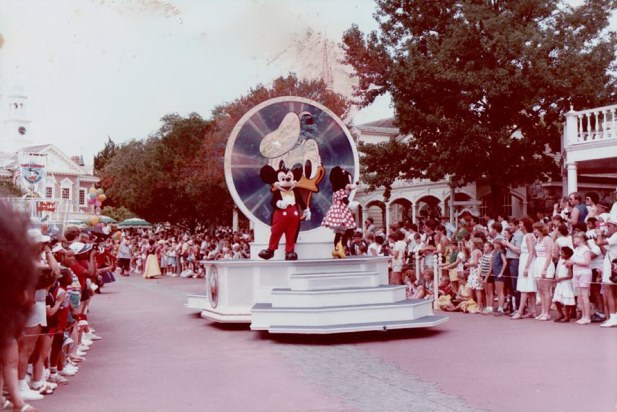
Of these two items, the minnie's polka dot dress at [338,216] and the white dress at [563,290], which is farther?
the minnie's polka dot dress at [338,216]

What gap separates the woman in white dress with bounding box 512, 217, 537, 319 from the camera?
14.0m

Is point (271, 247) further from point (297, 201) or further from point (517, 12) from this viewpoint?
point (517, 12)

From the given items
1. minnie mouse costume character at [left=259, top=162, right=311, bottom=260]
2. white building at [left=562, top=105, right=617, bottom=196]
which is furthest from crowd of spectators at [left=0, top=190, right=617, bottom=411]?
white building at [left=562, top=105, right=617, bottom=196]

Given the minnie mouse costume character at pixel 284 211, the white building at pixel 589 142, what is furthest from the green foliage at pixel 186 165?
the minnie mouse costume character at pixel 284 211

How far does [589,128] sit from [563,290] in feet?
29.5

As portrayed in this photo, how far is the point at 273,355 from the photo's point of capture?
10.5m

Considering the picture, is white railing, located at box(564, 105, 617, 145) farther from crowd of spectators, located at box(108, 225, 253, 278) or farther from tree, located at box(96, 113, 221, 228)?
tree, located at box(96, 113, 221, 228)

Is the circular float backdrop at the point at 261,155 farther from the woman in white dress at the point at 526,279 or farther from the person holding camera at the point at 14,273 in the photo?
the person holding camera at the point at 14,273

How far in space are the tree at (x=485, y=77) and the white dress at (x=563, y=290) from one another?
11.4 m

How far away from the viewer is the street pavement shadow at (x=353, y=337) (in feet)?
38.8

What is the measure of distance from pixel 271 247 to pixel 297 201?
1057 mm

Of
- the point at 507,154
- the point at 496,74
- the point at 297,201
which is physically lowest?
the point at 297,201

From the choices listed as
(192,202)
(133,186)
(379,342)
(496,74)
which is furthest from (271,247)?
(133,186)

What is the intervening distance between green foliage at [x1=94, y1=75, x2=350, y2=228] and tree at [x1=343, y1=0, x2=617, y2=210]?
691cm
